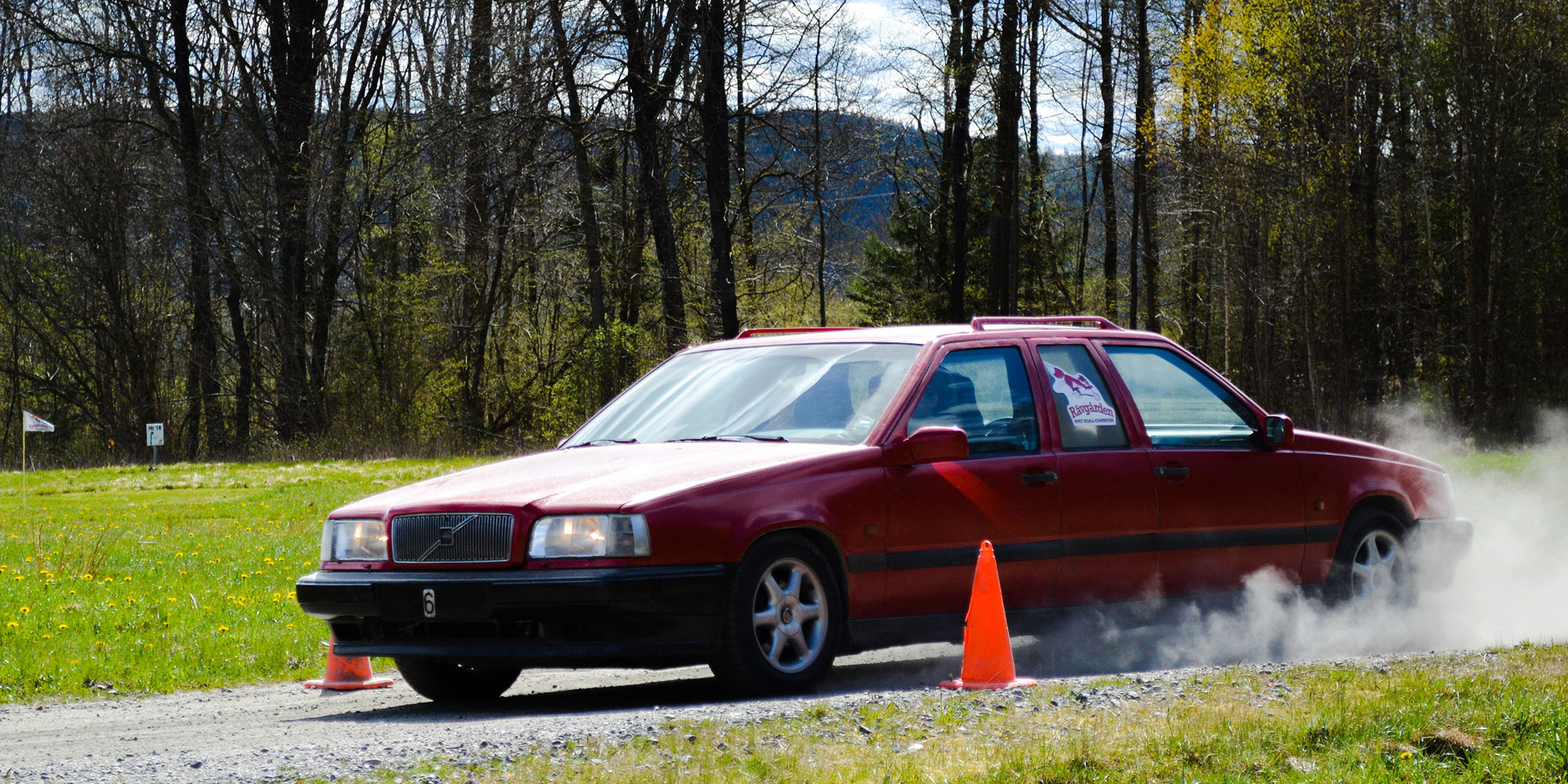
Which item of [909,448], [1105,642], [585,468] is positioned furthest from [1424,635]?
[585,468]

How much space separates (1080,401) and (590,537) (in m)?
2.80

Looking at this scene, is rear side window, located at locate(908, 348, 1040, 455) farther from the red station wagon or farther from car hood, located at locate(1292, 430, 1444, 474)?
car hood, located at locate(1292, 430, 1444, 474)

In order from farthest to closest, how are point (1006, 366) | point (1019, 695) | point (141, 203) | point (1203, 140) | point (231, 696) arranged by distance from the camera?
point (141, 203), point (1203, 140), point (231, 696), point (1006, 366), point (1019, 695)

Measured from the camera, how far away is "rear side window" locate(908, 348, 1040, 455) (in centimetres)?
732

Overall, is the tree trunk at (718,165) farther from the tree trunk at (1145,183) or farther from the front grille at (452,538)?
the front grille at (452,538)

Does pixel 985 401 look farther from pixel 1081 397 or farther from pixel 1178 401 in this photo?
pixel 1178 401

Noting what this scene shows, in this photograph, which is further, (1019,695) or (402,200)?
(402,200)

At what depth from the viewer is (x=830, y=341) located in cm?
773

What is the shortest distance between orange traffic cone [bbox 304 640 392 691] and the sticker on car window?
365cm

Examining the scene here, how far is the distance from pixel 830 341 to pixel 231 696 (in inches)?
140

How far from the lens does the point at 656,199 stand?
3381cm

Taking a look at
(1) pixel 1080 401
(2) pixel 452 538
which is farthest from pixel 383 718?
(1) pixel 1080 401

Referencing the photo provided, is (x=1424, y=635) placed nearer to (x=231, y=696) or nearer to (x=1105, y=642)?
(x=1105, y=642)

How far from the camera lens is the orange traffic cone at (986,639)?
21.1ft
